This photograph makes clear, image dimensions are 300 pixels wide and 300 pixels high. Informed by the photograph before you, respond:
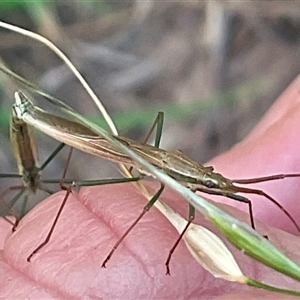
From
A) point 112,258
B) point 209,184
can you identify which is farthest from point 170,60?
point 112,258

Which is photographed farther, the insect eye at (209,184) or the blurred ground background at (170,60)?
the blurred ground background at (170,60)

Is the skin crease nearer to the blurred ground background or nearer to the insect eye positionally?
the insect eye

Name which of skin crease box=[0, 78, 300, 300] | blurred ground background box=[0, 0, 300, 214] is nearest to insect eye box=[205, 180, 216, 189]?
skin crease box=[0, 78, 300, 300]

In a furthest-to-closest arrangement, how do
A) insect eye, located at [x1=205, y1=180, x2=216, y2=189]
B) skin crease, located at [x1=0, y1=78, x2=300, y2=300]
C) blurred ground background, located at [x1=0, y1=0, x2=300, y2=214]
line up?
blurred ground background, located at [x1=0, y1=0, x2=300, y2=214] → insect eye, located at [x1=205, y1=180, x2=216, y2=189] → skin crease, located at [x1=0, y1=78, x2=300, y2=300]

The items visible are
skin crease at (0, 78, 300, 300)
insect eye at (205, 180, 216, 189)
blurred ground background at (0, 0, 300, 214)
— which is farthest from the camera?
blurred ground background at (0, 0, 300, 214)

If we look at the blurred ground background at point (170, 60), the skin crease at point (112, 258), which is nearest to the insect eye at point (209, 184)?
the skin crease at point (112, 258)

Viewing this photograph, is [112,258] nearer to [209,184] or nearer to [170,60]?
[209,184]

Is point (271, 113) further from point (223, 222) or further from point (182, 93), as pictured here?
point (223, 222)

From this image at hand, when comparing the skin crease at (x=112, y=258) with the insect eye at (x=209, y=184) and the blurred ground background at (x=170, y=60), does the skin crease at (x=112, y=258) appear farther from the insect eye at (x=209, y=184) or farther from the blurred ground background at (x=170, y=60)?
the blurred ground background at (x=170, y=60)

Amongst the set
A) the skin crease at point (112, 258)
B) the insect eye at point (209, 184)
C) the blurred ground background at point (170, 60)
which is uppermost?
the blurred ground background at point (170, 60)

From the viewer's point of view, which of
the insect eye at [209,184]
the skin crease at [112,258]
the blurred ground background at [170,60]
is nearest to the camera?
the skin crease at [112,258]
